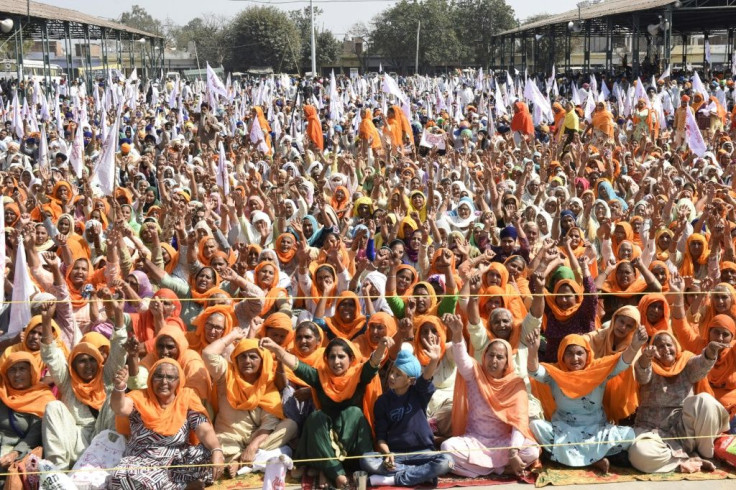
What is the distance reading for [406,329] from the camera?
4.86m

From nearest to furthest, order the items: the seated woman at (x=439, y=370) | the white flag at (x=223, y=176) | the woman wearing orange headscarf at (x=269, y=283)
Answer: the seated woman at (x=439, y=370)
the woman wearing orange headscarf at (x=269, y=283)
the white flag at (x=223, y=176)

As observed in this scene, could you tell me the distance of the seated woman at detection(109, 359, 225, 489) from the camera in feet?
14.2

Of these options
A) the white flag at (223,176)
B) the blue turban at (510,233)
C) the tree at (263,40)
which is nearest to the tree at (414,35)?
the tree at (263,40)

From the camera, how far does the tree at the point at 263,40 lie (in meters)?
54.7

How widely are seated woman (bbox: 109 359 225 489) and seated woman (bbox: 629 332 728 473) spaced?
223 centimetres

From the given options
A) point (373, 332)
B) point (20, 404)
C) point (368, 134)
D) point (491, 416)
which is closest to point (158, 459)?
point (20, 404)

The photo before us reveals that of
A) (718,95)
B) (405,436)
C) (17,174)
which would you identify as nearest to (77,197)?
(17,174)

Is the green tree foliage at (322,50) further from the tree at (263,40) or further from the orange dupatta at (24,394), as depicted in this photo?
the orange dupatta at (24,394)

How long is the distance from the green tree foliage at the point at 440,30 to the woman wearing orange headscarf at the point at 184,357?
52.2 metres

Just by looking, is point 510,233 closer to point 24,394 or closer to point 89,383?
point 89,383

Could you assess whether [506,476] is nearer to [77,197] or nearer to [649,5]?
[77,197]

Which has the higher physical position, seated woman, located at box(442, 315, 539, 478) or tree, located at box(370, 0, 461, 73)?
tree, located at box(370, 0, 461, 73)

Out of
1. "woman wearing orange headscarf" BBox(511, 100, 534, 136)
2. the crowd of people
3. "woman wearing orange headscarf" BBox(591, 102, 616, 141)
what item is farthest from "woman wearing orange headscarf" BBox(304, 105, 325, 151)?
the crowd of people

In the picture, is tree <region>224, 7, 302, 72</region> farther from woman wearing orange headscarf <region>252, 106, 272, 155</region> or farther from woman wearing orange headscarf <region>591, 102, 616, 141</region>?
woman wearing orange headscarf <region>591, 102, 616, 141</region>
